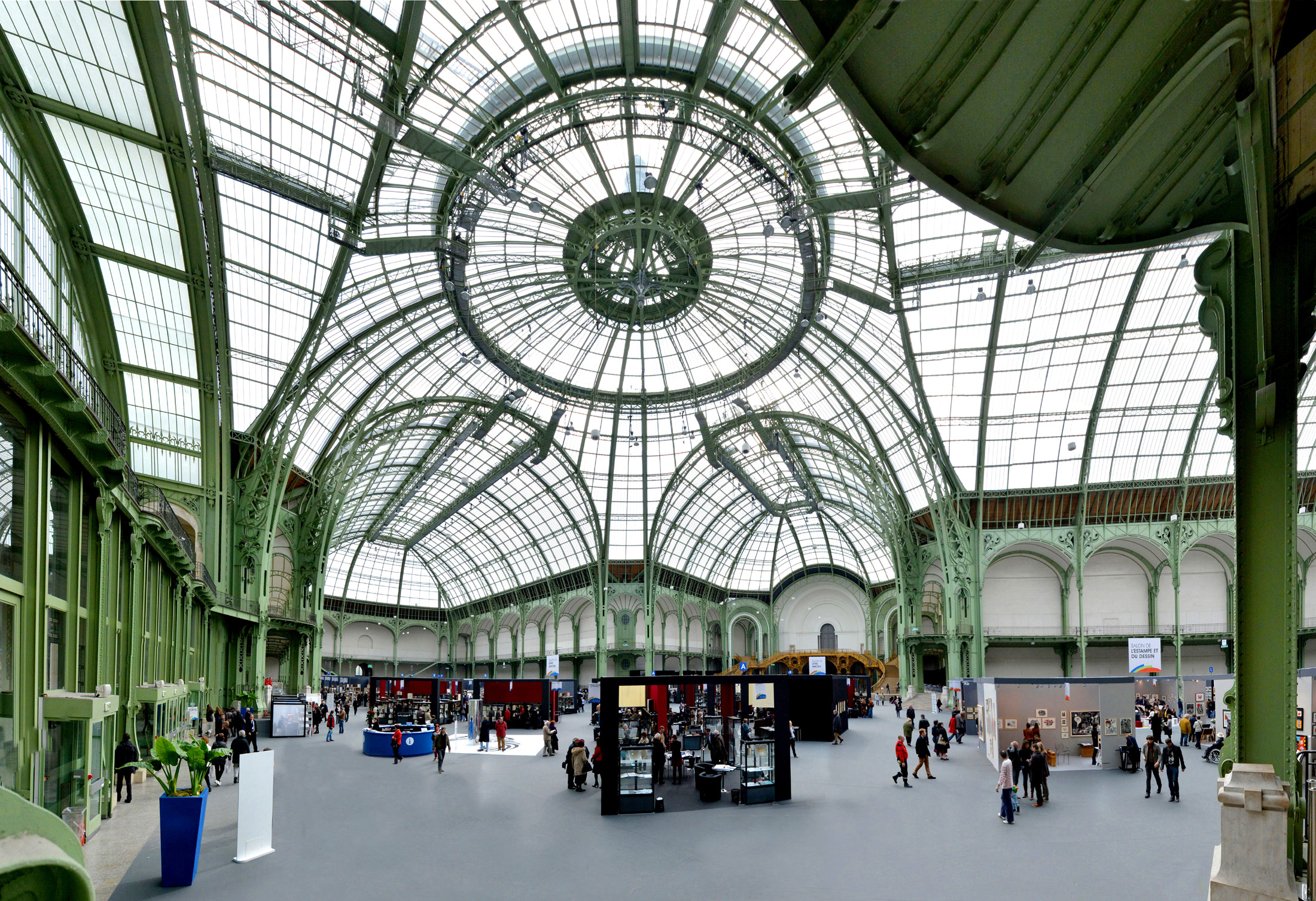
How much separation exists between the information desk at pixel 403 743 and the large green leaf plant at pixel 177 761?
71.6ft

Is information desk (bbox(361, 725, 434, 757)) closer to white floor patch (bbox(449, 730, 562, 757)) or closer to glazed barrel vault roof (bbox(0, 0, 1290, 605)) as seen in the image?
white floor patch (bbox(449, 730, 562, 757))

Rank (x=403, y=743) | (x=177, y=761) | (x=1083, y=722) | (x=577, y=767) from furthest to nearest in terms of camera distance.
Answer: (x=403, y=743) → (x=1083, y=722) → (x=577, y=767) → (x=177, y=761)

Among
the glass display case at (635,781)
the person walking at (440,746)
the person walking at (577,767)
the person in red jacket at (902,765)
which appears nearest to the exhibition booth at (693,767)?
the glass display case at (635,781)

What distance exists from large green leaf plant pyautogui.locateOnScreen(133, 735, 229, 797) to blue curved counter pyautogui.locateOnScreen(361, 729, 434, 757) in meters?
21.8

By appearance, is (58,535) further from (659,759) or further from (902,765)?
(902,765)

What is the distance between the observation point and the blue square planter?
48.0ft

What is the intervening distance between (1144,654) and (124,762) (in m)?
43.2

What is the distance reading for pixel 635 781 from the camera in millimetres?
22469

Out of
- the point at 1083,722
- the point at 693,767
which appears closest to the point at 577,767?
the point at 693,767

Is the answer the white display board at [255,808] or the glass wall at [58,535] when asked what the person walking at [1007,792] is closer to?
the white display board at [255,808]

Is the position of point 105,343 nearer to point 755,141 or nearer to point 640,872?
point 755,141

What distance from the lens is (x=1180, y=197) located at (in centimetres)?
1103

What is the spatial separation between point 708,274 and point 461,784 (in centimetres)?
3080

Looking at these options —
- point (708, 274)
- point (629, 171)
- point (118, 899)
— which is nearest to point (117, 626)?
point (118, 899)
